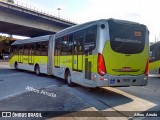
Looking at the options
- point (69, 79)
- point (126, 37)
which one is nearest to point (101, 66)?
point (126, 37)

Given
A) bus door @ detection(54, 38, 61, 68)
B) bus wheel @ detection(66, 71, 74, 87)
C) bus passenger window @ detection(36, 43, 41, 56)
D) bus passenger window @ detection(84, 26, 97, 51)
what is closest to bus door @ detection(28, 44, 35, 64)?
bus passenger window @ detection(36, 43, 41, 56)

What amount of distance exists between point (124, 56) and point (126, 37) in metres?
0.81

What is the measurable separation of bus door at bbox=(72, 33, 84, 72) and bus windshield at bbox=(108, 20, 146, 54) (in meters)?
2.14

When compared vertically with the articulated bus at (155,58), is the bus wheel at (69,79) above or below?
below

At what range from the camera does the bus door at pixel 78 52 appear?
1239 centimetres

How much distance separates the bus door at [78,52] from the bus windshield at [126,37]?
7.02 feet

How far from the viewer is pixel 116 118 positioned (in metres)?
7.44

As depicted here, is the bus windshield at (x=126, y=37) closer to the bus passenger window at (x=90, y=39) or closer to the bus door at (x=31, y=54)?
the bus passenger window at (x=90, y=39)

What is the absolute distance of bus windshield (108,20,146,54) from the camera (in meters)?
10.7

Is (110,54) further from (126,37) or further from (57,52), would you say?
(57,52)

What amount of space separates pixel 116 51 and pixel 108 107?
2696mm

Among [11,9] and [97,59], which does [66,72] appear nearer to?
[97,59]

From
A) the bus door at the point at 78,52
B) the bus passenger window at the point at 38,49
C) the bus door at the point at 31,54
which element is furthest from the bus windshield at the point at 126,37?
the bus door at the point at 31,54

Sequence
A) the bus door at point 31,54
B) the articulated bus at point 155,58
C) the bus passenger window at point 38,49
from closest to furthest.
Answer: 1. the bus passenger window at point 38,49
2. the bus door at point 31,54
3. the articulated bus at point 155,58
